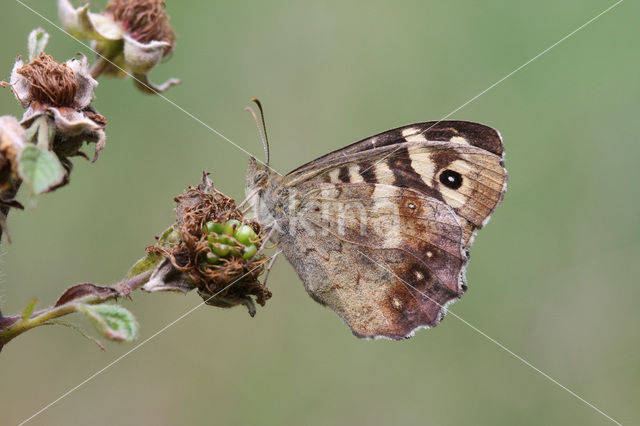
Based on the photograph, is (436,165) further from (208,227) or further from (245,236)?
(208,227)

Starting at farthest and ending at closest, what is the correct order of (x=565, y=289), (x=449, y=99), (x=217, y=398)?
(x=449, y=99)
(x=565, y=289)
(x=217, y=398)

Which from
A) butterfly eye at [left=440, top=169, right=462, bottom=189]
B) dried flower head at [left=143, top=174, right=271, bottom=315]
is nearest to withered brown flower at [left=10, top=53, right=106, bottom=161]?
dried flower head at [left=143, top=174, right=271, bottom=315]

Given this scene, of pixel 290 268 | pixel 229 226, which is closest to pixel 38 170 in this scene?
pixel 229 226

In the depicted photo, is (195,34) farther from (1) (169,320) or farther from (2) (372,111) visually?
(1) (169,320)

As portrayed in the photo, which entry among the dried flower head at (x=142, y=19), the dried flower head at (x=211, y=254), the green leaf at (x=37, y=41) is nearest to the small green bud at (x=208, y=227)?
the dried flower head at (x=211, y=254)

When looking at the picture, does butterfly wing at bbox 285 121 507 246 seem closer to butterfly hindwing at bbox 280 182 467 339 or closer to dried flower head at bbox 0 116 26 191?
butterfly hindwing at bbox 280 182 467 339

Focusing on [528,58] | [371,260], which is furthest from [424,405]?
[528,58]

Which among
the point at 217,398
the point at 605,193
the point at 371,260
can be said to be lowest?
the point at 217,398

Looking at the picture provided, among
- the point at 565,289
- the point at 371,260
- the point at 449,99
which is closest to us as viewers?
the point at 371,260
